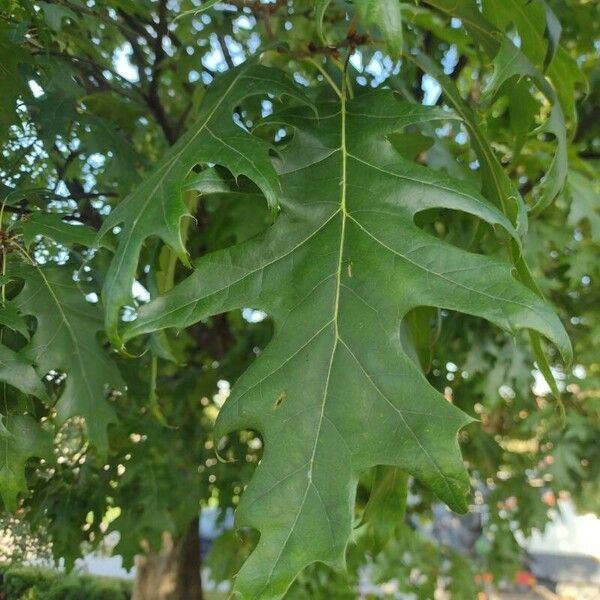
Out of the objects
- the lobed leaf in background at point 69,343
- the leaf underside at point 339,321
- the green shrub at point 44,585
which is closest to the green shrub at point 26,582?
the green shrub at point 44,585

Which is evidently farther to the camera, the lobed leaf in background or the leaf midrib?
the lobed leaf in background

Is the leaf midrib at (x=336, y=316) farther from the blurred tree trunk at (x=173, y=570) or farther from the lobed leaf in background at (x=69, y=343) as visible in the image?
the blurred tree trunk at (x=173, y=570)

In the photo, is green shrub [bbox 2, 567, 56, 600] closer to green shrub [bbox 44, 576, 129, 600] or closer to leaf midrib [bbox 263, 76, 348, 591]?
green shrub [bbox 44, 576, 129, 600]

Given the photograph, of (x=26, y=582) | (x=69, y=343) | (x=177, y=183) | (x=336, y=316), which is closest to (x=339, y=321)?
(x=336, y=316)

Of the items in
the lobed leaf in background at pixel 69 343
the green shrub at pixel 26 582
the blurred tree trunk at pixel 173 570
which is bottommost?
the green shrub at pixel 26 582

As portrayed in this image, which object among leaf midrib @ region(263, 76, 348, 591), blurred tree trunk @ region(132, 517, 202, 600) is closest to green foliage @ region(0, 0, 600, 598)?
leaf midrib @ region(263, 76, 348, 591)
